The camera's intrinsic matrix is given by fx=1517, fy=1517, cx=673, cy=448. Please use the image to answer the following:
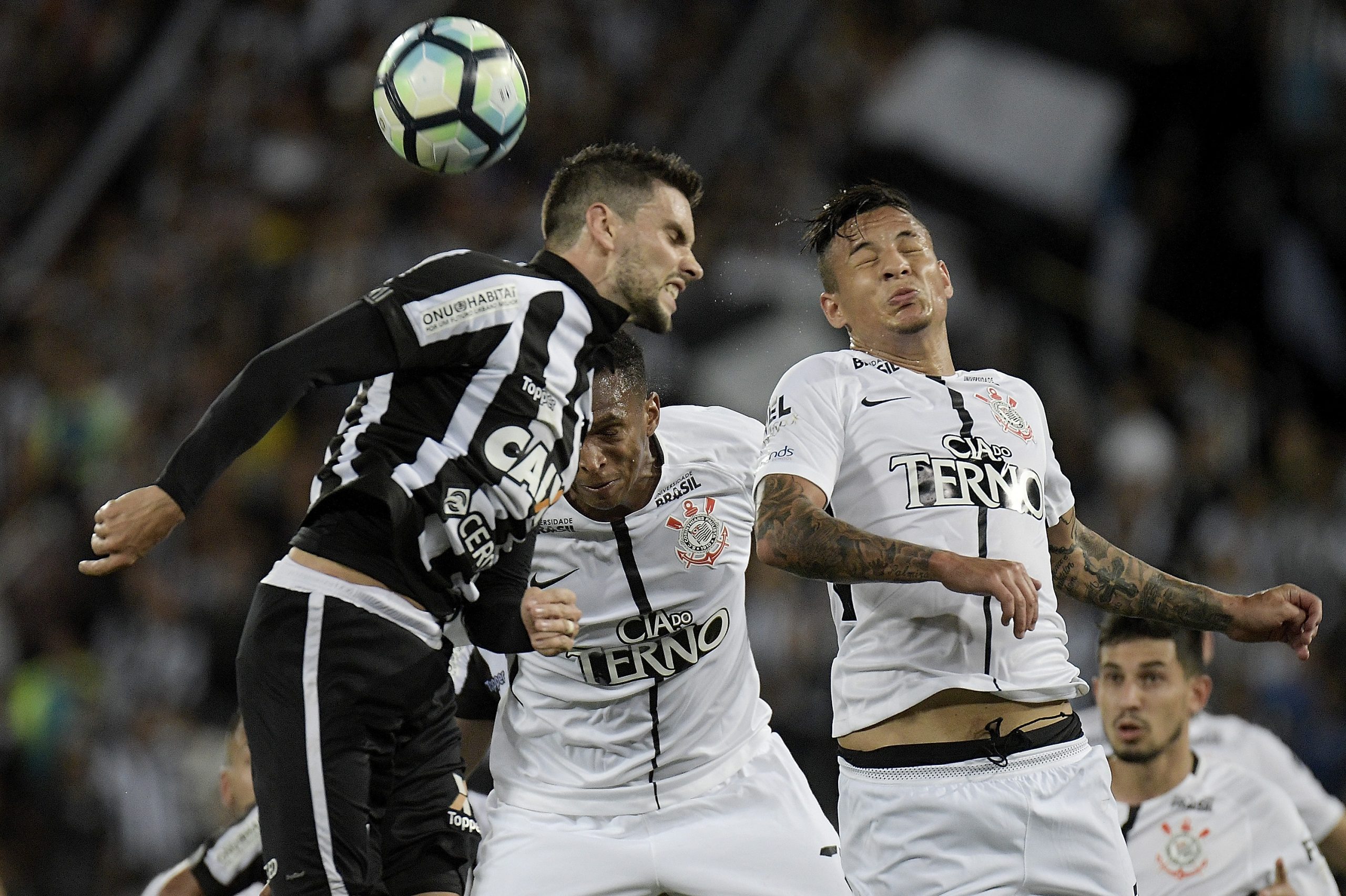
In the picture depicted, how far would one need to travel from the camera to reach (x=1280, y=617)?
418cm

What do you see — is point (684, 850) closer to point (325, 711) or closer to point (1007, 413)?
point (325, 711)

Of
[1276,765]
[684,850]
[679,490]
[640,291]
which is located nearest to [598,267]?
[640,291]

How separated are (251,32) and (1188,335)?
8.82 metres

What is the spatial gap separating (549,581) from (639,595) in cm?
Result: 33

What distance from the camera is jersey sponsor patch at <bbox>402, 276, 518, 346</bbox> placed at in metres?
3.80

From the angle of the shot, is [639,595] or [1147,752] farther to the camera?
[1147,752]

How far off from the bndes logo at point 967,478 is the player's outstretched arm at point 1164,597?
11.6 inches

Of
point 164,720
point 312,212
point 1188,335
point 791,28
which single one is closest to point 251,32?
point 312,212

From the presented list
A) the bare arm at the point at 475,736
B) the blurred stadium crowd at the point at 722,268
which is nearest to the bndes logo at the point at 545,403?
the bare arm at the point at 475,736

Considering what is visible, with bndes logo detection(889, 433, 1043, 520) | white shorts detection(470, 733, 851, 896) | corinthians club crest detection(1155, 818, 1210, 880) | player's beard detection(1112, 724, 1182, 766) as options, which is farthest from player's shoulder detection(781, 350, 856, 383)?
corinthians club crest detection(1155, 818, 1210, 880)

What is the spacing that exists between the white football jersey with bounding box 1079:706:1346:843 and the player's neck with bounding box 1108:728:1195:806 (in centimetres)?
21

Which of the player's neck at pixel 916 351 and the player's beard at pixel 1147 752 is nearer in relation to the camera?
the player's neck at pixel 916 351

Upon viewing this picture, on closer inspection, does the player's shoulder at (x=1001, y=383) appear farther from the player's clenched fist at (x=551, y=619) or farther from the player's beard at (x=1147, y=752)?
the player's beard at (x=1147, y=752)

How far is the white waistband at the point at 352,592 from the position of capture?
379 centimetres
